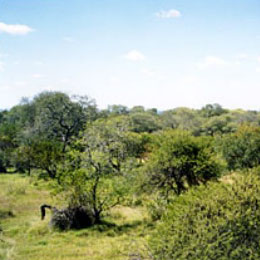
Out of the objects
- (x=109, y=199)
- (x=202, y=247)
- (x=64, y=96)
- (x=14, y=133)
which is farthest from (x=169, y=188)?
(x=14, y=133)

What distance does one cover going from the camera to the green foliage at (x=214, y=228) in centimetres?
809

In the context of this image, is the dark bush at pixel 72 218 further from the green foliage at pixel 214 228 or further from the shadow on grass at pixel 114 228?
the green foliage at pixel 214 228

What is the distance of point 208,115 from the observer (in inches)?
3551

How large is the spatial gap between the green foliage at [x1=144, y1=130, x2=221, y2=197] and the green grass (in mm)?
2667

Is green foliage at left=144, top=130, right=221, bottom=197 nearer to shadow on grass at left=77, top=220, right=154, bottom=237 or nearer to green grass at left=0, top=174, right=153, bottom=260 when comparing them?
shadow on grass at left=77, top=220, right=154, bottom=237

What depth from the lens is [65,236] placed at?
16.5m

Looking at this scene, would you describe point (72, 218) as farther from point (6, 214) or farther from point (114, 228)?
point (6, 214)

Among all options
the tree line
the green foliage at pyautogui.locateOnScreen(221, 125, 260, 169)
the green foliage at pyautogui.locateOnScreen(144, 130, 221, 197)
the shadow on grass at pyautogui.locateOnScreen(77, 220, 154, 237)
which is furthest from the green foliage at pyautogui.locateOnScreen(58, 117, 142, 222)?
the green foliage at pyautogui.locateOnScreen(221, 125, 260, 169)

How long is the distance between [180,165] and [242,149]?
637 inches

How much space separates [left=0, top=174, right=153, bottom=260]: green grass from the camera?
13.5m

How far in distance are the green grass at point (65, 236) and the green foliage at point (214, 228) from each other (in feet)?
5.05

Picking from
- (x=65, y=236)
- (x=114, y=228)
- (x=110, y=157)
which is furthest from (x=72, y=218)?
(x=110, y=157)

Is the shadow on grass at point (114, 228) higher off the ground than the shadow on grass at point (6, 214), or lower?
lower

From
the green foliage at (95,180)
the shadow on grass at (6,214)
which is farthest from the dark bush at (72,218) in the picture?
the shadow on grass at (6,214)
